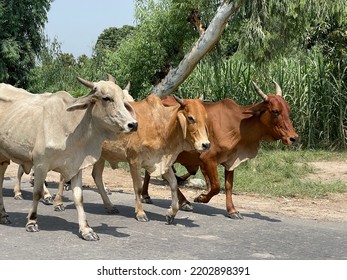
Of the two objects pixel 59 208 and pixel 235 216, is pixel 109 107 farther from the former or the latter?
pixel 235 216

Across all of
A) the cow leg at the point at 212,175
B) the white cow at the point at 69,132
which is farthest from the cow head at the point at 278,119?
the white cow at the point at 69,132

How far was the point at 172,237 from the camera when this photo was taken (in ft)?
20.4

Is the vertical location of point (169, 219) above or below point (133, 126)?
below

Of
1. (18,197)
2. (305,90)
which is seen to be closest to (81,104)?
(18,197)

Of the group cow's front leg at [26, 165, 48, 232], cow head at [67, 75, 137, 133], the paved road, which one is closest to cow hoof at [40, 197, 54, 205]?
the paved road

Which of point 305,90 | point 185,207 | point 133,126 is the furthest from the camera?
point 305,90

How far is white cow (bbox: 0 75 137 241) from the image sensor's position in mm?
5969

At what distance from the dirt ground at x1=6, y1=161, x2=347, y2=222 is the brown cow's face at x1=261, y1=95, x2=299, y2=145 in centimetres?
119

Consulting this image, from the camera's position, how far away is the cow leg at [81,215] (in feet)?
19.5

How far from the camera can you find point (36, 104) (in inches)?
261

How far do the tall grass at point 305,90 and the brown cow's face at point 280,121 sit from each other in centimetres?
628

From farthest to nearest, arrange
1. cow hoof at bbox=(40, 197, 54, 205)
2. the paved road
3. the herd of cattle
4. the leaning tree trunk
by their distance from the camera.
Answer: the leaning tree trunk < cow hoof at bbox=(40, 197, 54, 205) < the herd of cattle < the paved road

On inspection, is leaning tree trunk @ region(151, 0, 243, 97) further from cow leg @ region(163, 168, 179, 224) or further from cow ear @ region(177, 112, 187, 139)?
cow leg @ region(163, 168, 179, 224)

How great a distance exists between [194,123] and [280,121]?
47.8 inches
